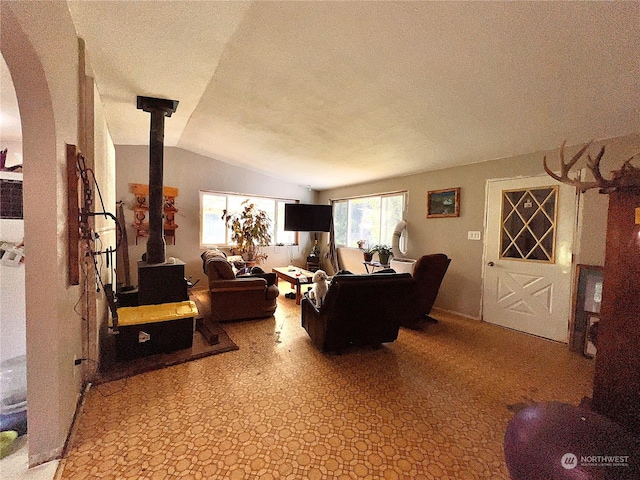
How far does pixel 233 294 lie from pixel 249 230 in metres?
Answer: 2.29

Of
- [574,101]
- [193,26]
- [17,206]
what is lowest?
[17,206]

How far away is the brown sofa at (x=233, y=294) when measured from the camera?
3.27m

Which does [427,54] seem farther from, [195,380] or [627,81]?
[195,380]

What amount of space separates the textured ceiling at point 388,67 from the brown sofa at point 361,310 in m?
1.69

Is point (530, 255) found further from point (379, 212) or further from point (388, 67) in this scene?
point (388, 67)

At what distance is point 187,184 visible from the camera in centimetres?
520

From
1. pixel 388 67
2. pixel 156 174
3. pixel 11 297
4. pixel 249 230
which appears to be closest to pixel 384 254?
pixel 249 230

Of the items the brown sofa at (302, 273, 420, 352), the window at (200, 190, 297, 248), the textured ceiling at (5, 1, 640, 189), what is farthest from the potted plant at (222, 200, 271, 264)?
the brown sofa at (302, 273, 420, 352)

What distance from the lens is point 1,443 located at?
145 cm

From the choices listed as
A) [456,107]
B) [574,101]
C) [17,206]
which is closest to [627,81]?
[574,101]

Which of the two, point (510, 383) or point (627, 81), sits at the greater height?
point (627, 81)

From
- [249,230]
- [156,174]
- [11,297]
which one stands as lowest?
[11,297]

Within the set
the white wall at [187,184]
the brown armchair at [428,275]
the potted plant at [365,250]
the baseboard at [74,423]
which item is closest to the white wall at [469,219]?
the brown armchair at [428,275]

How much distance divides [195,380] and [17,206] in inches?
72.5
